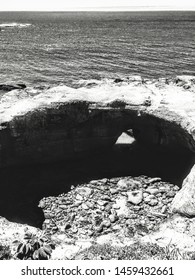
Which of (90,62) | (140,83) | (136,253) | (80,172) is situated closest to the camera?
(136,253)

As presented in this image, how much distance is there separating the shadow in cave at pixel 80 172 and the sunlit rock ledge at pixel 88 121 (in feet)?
2.12

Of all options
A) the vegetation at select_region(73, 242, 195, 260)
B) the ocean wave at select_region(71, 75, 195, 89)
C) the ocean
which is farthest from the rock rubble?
the ocean

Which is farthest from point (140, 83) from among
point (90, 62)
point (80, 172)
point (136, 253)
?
point (90, 62)

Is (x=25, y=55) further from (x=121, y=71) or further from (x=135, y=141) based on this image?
(x=135, y=141)


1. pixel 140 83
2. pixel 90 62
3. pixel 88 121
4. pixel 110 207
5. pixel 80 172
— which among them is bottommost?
pixel 110 207

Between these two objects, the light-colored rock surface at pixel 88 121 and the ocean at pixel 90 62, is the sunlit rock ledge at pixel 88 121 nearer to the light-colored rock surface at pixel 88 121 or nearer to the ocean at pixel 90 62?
the light-colored rock surface at pixel 88 121

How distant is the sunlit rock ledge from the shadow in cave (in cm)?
65

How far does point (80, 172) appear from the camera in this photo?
74.2 ft

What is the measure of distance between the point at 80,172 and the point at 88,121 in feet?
12.5

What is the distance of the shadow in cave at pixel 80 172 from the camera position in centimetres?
2019

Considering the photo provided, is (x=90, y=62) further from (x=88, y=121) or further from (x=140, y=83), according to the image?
(x=88, y=121)
